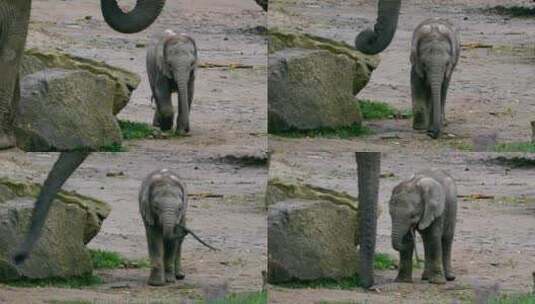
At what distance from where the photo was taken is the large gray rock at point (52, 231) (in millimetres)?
9367

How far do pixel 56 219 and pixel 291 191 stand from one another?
3.24ft

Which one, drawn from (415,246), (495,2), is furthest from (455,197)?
(495,2)

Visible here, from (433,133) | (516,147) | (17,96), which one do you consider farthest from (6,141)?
(516,147)

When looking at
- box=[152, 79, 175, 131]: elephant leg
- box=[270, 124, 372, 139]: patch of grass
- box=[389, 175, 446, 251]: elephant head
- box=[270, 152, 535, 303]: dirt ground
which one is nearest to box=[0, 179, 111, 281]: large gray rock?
box=[152, 79, 175, 131]: elephant leg

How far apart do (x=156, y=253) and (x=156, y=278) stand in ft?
0.34

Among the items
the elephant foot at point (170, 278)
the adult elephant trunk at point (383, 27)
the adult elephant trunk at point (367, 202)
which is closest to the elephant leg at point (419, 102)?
the adult elephant trunk at point (367, 202)

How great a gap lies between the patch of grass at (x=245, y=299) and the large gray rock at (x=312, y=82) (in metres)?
0.69

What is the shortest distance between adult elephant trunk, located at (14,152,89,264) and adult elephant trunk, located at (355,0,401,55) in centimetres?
145

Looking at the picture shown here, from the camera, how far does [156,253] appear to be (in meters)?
9.35

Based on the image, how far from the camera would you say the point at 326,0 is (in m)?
9.79

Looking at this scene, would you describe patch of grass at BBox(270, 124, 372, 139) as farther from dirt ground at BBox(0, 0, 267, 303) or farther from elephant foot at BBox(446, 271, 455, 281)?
elephant foot at BBox(446, 271, 455, 281)

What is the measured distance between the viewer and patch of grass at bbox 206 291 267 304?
30.4 ft

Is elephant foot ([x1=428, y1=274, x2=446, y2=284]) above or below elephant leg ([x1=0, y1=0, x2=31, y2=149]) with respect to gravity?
below

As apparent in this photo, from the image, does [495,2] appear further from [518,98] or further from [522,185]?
[522,185]
